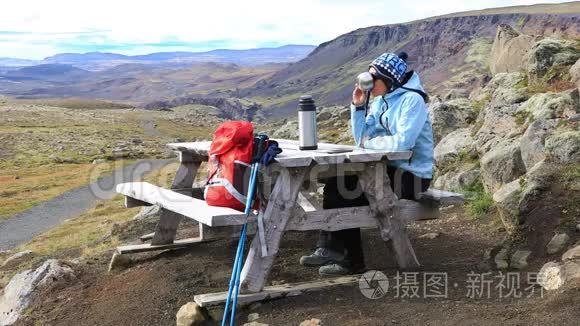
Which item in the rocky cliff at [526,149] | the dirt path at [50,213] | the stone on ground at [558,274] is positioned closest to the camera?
the stone on ground at [558,274]

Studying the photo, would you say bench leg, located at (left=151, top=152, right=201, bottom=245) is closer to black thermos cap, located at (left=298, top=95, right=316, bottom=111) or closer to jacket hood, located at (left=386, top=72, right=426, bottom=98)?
black thermos cap, located at (left=298, top=95, right=316, bottom=111)

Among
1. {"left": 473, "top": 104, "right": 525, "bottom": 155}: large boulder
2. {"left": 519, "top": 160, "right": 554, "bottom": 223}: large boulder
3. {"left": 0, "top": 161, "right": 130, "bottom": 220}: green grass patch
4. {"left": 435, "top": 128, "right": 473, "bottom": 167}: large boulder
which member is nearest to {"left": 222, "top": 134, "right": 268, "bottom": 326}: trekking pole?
{"left": 519, "top": 160, "right": 554, "bottom": 223}: large boulder

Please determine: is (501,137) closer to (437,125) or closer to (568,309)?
(437,125)

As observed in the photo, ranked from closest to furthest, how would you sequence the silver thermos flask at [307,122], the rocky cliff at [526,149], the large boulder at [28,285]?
1. the silver thermos flask at [307,122]
2. the rocky cliff at [526,149]
3. the large boulder at [28,285]

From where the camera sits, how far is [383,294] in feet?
19.9

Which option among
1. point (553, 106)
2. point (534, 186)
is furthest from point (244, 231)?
point (553, 106)

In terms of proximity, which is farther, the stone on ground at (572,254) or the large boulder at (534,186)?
the large boulder at (534,186)

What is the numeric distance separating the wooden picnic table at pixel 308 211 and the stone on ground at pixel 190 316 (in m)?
0.51

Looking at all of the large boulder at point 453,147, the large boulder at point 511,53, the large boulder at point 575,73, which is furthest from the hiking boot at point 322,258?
the large boulder at point 511,53

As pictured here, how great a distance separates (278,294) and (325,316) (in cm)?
75

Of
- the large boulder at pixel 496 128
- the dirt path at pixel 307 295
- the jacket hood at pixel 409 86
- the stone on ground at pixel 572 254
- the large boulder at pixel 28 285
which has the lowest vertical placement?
the large boulder at pixel 28 285

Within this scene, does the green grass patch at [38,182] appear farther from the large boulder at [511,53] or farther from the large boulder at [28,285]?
the large boulder at [28,285]

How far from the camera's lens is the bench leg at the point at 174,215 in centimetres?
855

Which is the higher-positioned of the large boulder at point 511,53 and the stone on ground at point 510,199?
the large boulder at point 511,53
